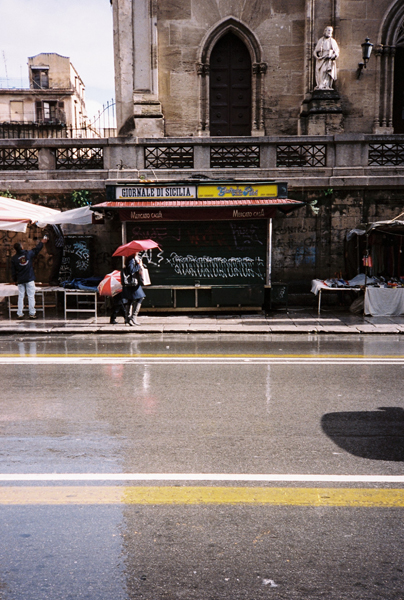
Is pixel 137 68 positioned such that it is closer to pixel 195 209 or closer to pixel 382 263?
pixel 195 209

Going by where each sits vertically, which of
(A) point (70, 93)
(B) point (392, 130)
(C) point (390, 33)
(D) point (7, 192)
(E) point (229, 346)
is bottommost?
(E) point (229, 346)

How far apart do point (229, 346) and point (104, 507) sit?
6.91 m

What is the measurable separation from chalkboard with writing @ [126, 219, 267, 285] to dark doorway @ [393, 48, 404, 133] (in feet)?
31.9

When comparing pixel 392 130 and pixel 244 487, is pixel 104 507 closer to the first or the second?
pixel 244 487

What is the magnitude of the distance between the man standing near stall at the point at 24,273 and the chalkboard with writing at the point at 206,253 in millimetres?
2878

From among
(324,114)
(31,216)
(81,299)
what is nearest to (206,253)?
(81,299)

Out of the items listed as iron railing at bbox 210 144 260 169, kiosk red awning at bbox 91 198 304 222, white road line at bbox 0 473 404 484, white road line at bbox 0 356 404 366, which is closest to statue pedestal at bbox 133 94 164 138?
iron railing at bbox 210 144 260 169

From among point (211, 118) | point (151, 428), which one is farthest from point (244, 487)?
point (211, 118)

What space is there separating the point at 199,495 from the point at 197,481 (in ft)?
0.84

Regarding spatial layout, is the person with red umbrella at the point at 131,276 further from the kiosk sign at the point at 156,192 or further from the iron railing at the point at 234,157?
the iron railing at the point at 234,157

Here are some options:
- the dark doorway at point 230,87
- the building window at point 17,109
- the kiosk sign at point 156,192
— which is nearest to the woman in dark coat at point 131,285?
the kiosk sign at point 156,192

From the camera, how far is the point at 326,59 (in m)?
18.9

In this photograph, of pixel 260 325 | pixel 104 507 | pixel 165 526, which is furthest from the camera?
pixel 260 325

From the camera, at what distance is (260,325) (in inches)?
518
